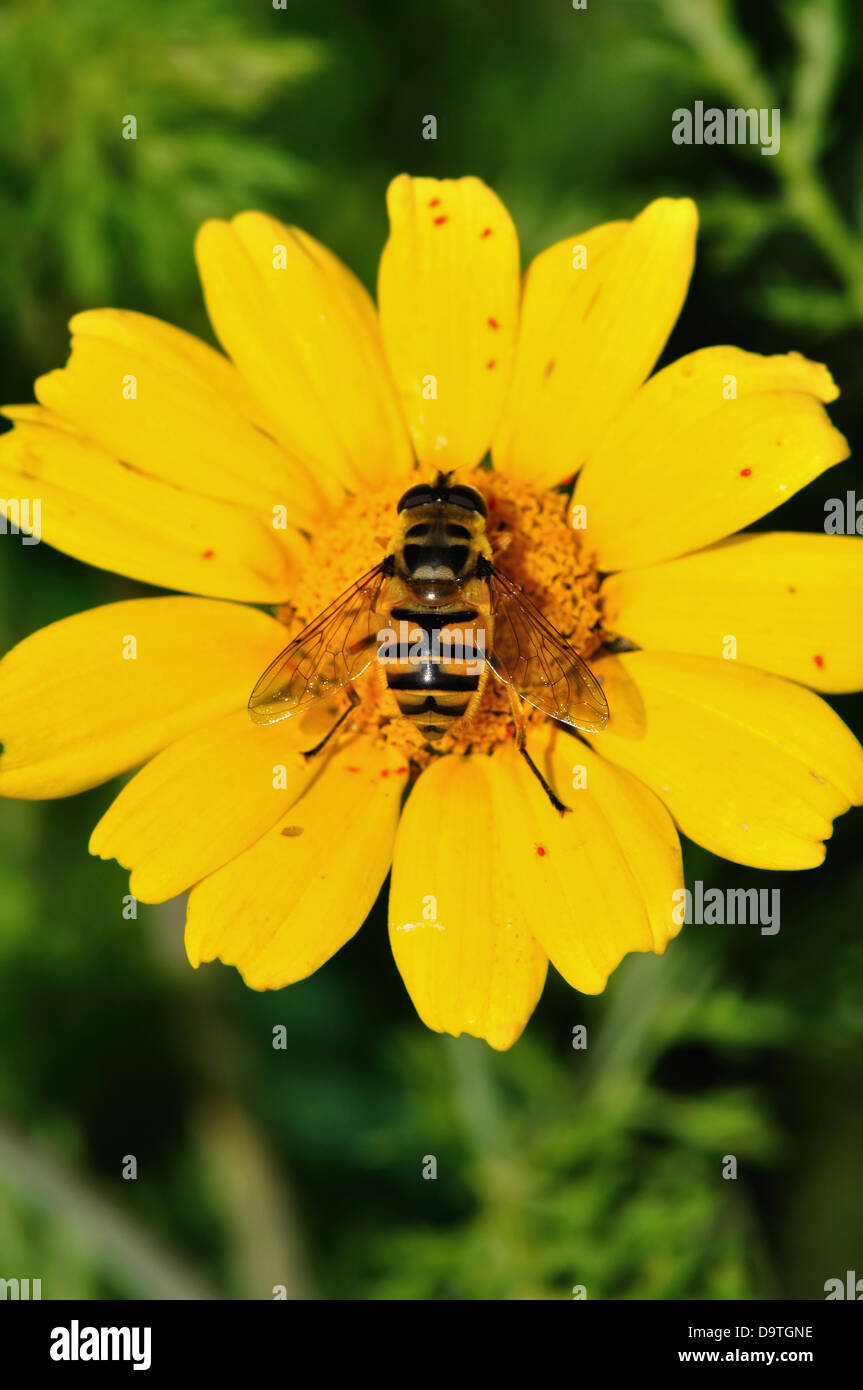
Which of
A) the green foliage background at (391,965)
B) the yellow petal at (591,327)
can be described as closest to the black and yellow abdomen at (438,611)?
the yellow petal at (591,327)

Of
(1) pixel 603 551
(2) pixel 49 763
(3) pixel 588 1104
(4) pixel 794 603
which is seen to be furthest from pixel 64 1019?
(4) pixel 794 603

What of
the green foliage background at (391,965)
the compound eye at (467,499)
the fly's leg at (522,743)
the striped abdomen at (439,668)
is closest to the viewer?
the striped abdomen at (439,668)

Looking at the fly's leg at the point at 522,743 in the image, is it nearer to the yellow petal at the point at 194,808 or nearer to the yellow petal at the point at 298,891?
the yellow petal at the point at 298,891

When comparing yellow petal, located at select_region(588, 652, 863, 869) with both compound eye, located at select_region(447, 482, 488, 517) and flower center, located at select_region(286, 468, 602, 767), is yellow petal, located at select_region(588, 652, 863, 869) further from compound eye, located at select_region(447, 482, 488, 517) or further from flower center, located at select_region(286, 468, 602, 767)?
compound eye, located at select_region(447, 482, 488, 517)

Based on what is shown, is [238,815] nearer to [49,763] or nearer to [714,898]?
[49,763]

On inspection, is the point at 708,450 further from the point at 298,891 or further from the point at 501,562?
the point at 298,891

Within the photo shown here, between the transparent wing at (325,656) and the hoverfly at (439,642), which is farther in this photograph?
the transparent wing at (325,656)

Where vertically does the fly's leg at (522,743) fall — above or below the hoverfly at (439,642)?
below
